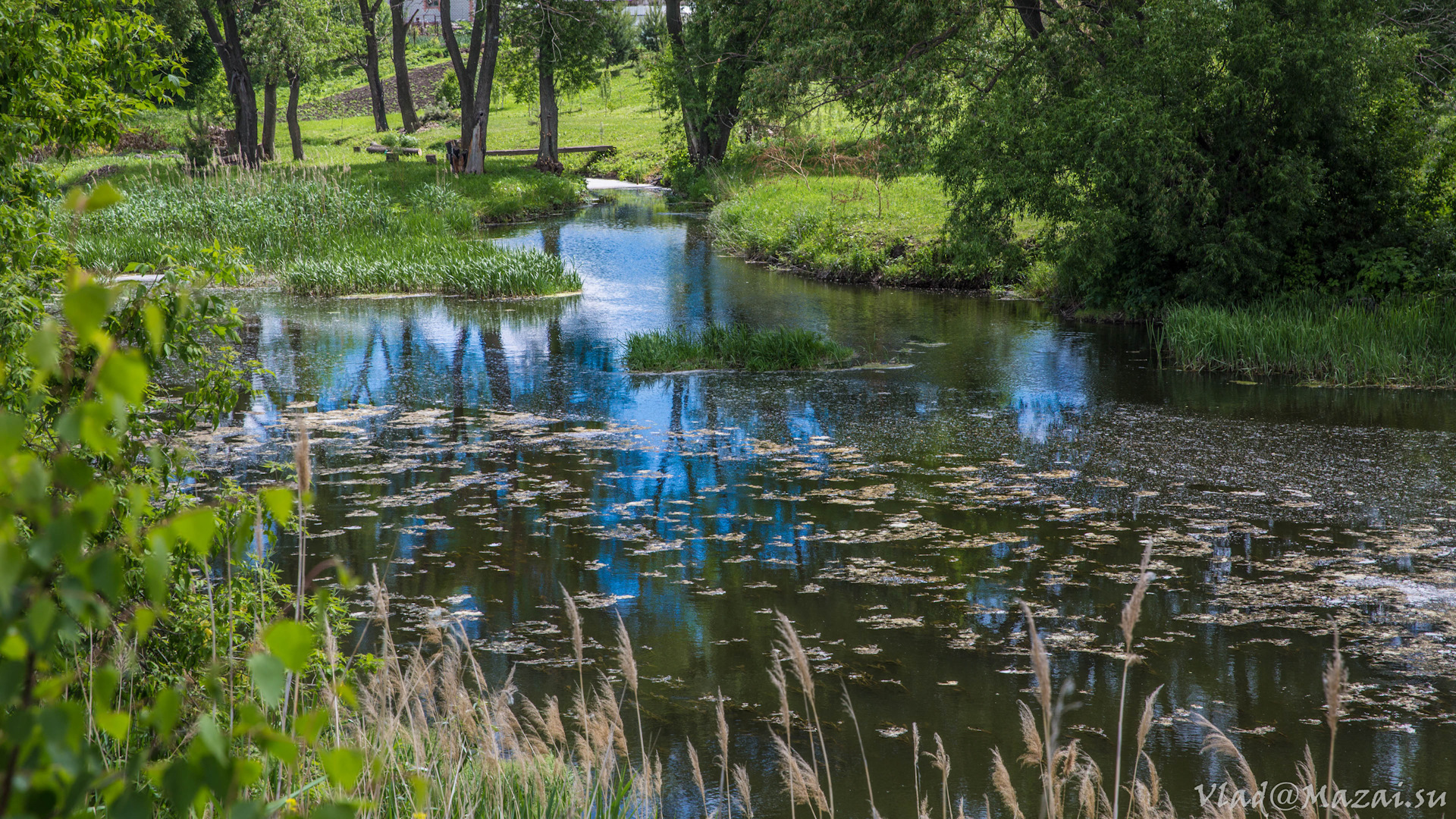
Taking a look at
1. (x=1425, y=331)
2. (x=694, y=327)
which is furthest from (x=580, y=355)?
(x=1425, y=331)

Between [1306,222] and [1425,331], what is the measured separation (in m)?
2.77

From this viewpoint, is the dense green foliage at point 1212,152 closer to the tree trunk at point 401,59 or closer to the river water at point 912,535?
the river water at point 912,535

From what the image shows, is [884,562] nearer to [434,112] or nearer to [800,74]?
[800,74]

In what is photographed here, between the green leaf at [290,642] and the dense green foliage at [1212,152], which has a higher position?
the dense green foliage at [1212,152]

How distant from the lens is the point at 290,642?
1.12 meters

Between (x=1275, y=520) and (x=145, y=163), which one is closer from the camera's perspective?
(x=1275, y=520)

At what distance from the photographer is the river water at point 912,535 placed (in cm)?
488

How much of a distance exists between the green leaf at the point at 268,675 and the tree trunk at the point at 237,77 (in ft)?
104

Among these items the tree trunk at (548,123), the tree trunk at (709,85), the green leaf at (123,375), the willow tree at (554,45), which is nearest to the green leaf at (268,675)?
the green leaf at (123,375)

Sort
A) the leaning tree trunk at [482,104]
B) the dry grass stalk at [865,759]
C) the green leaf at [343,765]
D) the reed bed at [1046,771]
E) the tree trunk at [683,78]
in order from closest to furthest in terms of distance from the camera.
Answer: the green leaf at [343,765]
the reed bed at [1046,771]
the dry grass stalk at [865,759]
the leaning tree trunk at [482,104]
the tree trunk at [683,78]

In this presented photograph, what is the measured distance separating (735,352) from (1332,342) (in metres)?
6.68

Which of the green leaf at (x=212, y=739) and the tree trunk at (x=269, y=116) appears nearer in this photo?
the green leaf at (x=212, y=739)

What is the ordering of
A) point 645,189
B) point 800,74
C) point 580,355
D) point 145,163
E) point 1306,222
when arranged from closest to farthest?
1. point 580,355
2. point 1306,222
3. point 800,74
4. point 145,163
5. point 645,189

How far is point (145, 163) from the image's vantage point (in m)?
31.0
